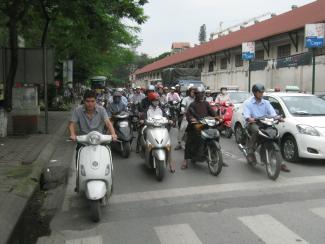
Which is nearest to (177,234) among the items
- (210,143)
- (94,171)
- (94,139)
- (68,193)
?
(94,171)

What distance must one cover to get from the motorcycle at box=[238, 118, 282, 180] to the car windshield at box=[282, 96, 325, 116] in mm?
1607

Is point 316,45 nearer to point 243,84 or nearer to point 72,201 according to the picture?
point 72,201

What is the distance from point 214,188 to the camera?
7965mm

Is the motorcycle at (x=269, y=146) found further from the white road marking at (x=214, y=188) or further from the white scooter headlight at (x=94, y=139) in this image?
the white scooter headlight at (x=94, y=139)

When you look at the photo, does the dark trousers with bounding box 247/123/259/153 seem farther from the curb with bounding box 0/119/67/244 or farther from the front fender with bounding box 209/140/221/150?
the curb with bounding box 0/119/67/244

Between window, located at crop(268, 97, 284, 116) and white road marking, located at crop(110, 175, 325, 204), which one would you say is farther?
window, located at crop(268, 97, 284, 116)

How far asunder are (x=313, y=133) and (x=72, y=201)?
5104mm

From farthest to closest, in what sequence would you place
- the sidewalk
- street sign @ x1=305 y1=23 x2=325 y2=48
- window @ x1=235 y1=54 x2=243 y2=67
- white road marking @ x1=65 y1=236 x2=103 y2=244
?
window @ x1=235 y1=54 x2=243 y2=67 < street sign @ x1=305 y1=23 x2=325 y2=48 < the sidewalk < white road marking @ x1=65 y1=236 x2=103 y2=244

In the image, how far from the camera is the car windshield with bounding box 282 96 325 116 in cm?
1070

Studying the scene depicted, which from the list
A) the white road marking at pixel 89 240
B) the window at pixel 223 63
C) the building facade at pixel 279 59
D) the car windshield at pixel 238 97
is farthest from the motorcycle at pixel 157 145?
the window at pixel 223 63

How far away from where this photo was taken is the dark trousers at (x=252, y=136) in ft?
30.9

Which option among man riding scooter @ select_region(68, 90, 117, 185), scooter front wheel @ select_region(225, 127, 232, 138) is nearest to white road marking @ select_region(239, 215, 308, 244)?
man riding scooter @ select_region(68, 90, 117, 185)

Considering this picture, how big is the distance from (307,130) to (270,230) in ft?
15.4

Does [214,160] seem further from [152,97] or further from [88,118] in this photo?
[88,118]
